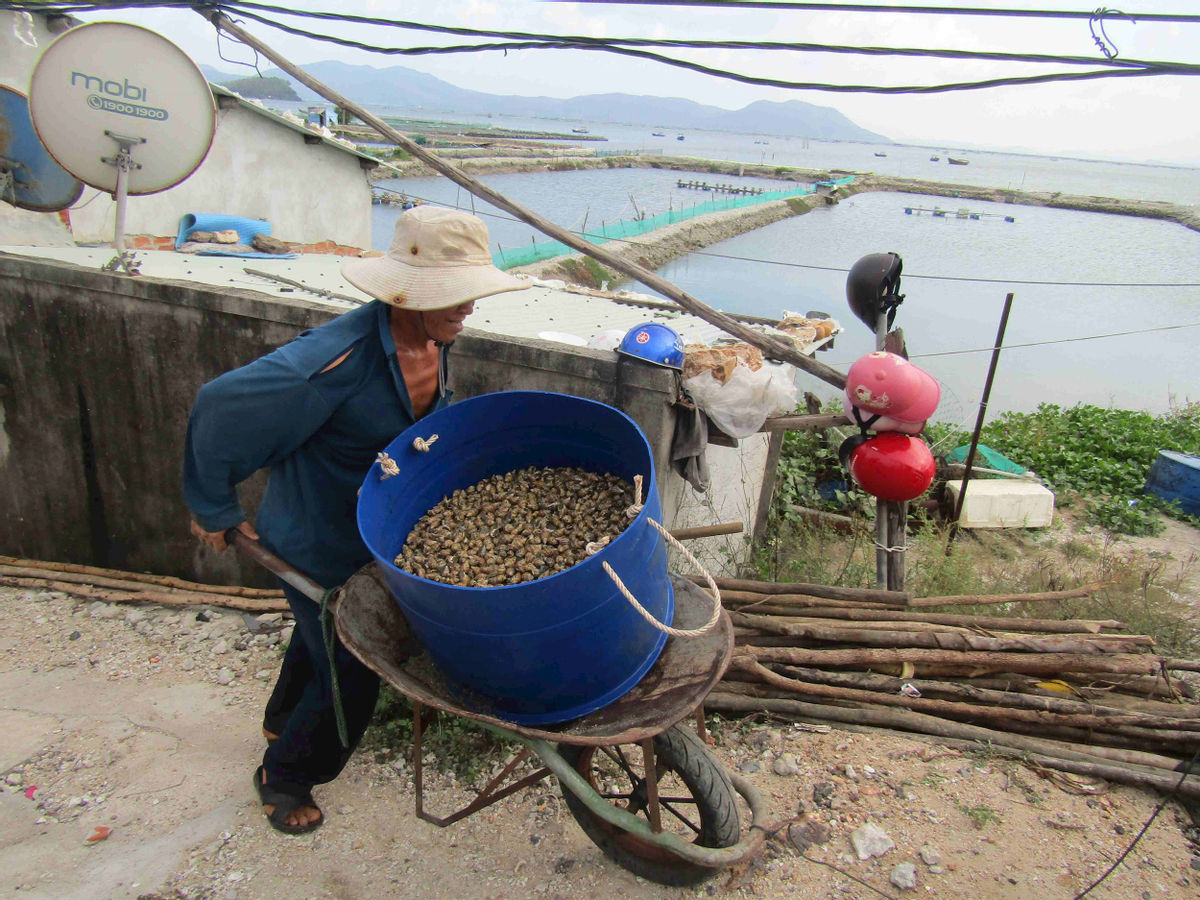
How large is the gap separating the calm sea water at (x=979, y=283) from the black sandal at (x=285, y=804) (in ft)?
20.6

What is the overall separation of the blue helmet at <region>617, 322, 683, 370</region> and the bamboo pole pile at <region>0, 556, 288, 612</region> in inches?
100

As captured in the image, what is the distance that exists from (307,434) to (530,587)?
3.21 ft

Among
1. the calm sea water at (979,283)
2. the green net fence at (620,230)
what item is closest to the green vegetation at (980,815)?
the green net fence at (620,230)

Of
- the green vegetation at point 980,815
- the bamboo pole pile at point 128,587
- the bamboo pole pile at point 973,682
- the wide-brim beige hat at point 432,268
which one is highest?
the wide-brim beige hat at point 432,268

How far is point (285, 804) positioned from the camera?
2.79m

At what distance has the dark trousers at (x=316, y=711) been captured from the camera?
8.54 feet

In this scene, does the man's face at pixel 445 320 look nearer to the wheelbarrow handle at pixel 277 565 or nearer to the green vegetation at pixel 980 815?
the wheelbarrow handle at pixel 277 565

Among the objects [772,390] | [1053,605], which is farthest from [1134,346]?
[772,390]

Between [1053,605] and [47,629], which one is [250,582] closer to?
[47,629]

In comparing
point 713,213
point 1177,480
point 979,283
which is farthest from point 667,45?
point 713,213

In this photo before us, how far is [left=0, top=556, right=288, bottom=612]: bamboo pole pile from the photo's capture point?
4438 mm

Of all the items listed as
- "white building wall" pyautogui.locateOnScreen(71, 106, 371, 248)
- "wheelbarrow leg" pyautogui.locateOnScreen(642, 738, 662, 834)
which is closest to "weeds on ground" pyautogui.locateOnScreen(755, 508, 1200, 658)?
"wheelbarrow leg" pyautogui.locateOnScreen(642, 738, 662, 834)

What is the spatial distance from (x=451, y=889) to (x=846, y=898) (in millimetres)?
1345

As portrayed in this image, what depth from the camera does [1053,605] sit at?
453 centimetres
